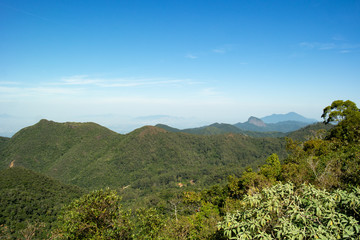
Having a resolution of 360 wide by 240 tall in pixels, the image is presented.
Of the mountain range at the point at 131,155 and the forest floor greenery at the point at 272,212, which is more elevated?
the forest floor greenery at the point at 272,212

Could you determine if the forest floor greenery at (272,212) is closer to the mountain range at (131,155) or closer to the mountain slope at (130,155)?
the mountain range at (131,155)

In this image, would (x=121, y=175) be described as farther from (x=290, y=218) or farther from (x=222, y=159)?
(x=290, y=218)

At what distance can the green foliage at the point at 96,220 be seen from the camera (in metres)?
11.7

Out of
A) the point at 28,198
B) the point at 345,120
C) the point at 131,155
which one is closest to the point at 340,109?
the point at 345,120

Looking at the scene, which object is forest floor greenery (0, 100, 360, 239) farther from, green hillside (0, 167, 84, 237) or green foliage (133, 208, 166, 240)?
green hillside (0, 167, 84, 237)

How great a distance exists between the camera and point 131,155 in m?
141

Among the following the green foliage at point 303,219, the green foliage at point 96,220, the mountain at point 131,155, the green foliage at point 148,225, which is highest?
the green foliage at point 303,219

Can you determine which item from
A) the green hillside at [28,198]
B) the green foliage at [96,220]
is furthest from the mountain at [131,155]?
the green foliage at [96,220]

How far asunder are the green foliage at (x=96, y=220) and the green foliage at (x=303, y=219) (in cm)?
865

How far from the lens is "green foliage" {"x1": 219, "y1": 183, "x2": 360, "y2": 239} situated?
5.61m

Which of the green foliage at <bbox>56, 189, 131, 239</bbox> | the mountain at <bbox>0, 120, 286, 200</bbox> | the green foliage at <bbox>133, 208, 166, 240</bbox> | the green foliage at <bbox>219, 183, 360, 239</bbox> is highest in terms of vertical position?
the green foliage at <bbox>219, 183, 360, 239</bbox>

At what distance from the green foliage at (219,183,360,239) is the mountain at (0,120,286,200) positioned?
101833 mm

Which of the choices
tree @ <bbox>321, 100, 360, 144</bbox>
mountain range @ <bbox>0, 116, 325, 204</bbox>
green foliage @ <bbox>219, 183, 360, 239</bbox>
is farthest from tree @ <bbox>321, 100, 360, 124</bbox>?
mountain range @ <bbox>0, 116, 325, 204</bbox>

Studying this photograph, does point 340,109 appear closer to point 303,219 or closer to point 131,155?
point 303,219
